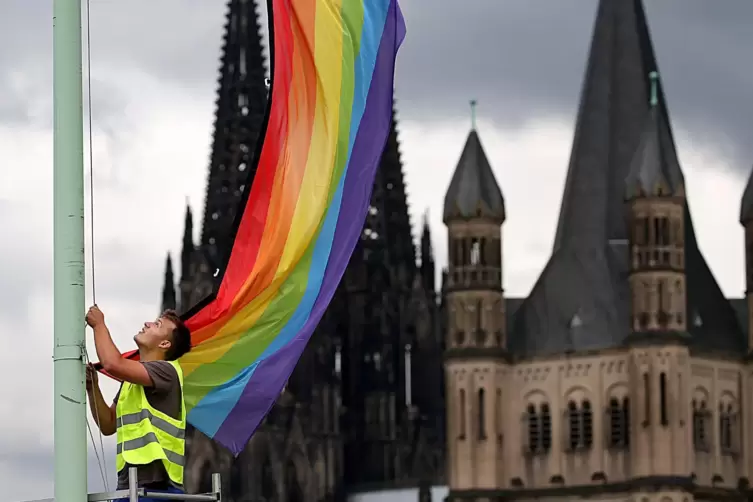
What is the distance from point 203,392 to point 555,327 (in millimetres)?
82942

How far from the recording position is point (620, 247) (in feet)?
306

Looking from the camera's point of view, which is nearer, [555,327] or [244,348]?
[244,348]

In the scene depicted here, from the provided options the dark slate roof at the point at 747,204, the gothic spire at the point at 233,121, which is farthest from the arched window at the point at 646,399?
the gothic spire at the point at 233,121

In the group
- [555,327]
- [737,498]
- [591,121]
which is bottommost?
[737,498]

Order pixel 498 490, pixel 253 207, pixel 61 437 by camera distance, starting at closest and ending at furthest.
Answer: pixel 61 437, pixel 253 207, pixel 498 490

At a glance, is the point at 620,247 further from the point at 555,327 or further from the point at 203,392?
the point at 203,392

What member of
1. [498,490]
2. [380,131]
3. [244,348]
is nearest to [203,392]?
[244,348]

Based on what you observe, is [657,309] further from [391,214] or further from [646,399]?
[391,214]

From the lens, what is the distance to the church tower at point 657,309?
294ft

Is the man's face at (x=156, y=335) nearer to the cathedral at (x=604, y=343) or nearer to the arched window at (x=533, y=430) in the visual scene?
the cathedral at (x=604, y=343)

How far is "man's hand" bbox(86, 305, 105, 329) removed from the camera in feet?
29.8

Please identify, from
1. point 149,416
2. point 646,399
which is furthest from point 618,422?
point 149,416

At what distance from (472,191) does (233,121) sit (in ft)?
55.4

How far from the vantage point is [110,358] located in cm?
900
